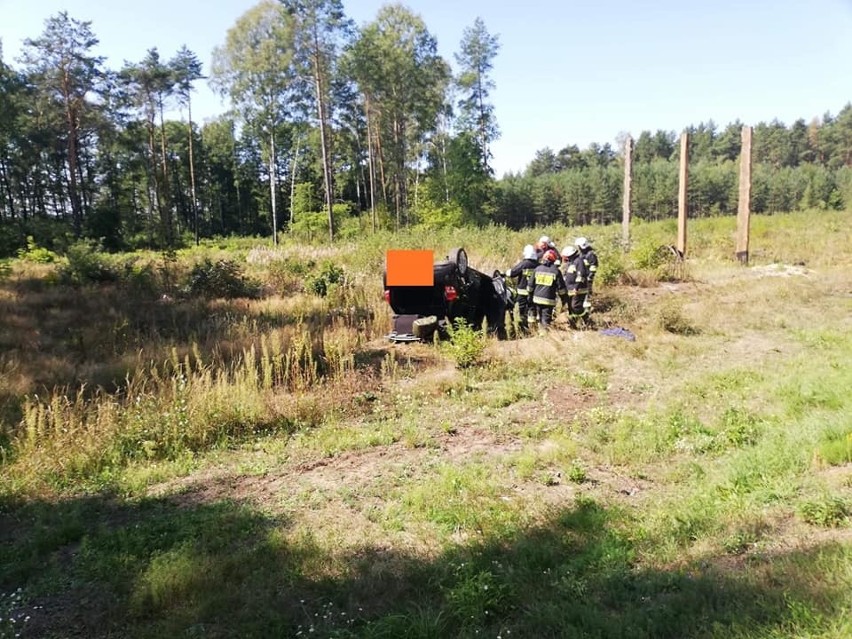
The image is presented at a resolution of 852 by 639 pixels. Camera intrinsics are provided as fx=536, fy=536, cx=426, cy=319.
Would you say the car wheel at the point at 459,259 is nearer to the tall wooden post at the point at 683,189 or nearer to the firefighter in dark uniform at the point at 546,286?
the firefighter in dark uniform at the point at 546,286

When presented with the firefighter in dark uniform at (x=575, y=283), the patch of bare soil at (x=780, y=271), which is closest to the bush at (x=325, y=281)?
the firefighter in dark uniform at (x=575, y=283)

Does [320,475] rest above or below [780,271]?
below

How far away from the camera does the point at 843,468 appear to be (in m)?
3.55

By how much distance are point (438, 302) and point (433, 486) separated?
213 inches

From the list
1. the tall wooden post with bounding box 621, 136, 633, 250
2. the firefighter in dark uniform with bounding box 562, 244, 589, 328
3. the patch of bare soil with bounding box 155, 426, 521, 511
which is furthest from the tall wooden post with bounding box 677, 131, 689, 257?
the patch of bare soil with bounding box 155, 426, 521, 511

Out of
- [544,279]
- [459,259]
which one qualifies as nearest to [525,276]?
[544,279]

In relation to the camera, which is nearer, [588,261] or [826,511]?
[826,511]

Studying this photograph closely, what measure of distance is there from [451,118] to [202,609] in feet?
140

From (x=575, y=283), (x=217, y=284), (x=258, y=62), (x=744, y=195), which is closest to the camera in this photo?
(x=575, y=283)

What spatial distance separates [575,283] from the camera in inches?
409

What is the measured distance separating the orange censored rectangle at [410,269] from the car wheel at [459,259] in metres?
0.41

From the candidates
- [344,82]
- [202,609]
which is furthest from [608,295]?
[344,82]

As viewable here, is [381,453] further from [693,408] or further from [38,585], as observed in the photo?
[693,408]

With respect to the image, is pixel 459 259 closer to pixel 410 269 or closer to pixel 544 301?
pixel 410 269
